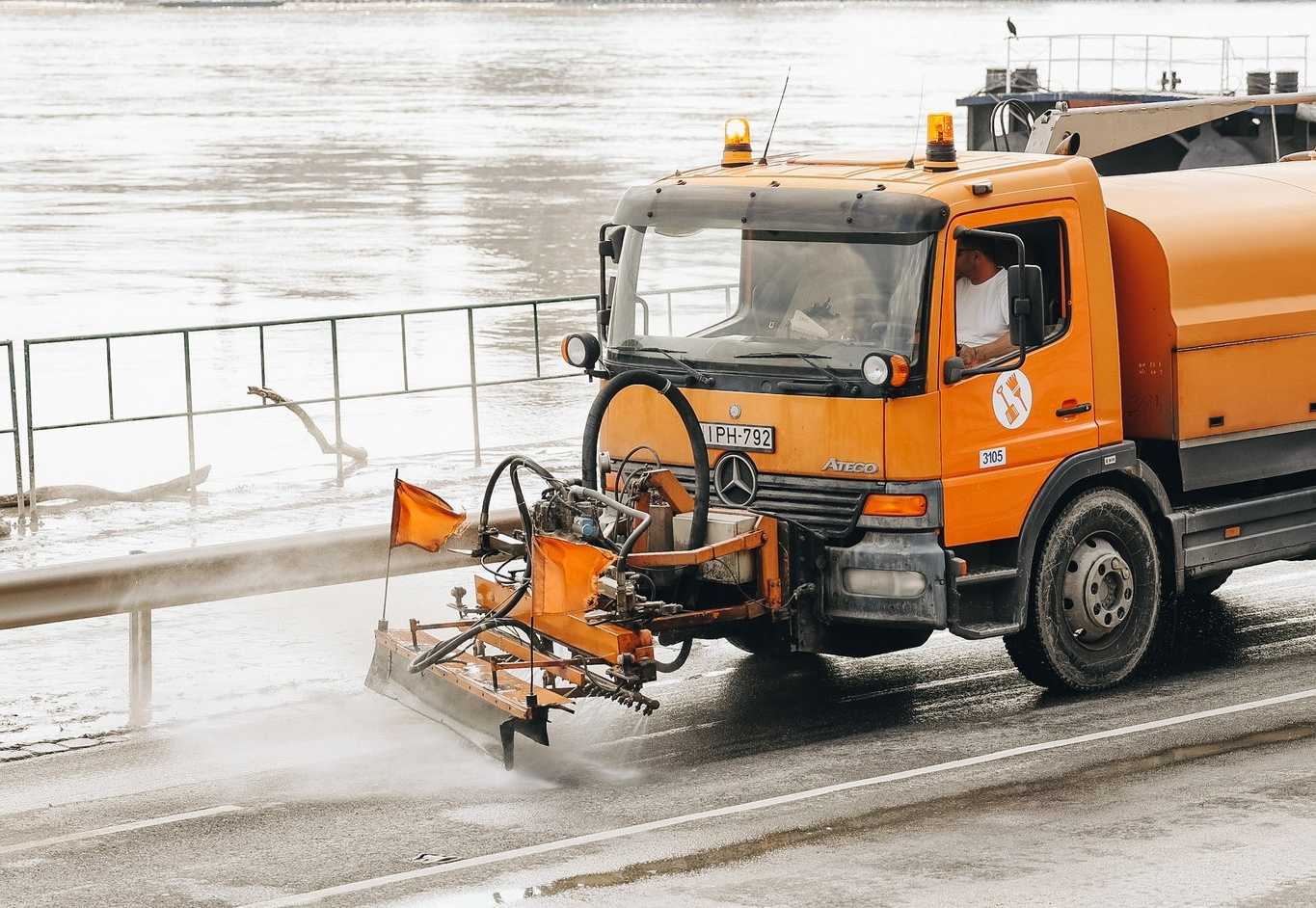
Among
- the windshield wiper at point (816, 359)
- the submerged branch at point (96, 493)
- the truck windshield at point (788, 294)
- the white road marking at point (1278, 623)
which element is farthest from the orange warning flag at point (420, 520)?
the submerged branch at point (96, 493)

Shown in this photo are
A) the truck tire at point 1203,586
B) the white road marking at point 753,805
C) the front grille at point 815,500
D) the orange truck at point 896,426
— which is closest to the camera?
the white road marking at point 753,805

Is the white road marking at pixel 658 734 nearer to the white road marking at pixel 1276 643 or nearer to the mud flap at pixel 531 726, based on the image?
the mud flap at pixel 531 726

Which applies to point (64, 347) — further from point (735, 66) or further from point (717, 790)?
point (735, 66)

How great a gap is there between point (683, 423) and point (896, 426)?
3.32 feet

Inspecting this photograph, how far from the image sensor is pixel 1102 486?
9828 mm

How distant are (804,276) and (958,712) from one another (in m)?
2.20

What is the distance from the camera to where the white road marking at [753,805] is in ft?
23.4

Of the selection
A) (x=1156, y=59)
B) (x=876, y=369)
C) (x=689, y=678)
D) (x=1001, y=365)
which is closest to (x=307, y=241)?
(x=1156, y=59)

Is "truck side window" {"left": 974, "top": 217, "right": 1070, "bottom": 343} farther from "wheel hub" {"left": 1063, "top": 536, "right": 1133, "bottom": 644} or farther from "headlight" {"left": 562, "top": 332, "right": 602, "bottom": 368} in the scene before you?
"headlight" {"left": 562, "top": 332, "right": 602, "bottom": 368}

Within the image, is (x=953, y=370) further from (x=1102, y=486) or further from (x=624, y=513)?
(x=624, y=513)

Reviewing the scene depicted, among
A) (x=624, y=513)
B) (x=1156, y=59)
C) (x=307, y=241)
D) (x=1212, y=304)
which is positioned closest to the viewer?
(x=624, y=513)

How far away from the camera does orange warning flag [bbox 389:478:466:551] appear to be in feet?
31.0

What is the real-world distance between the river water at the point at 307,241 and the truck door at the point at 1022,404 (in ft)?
11.7

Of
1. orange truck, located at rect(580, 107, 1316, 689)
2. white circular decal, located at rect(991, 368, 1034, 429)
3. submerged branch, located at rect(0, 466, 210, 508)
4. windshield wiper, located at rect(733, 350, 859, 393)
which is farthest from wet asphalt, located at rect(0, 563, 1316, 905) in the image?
submerged branch, located at rect(0, 466, 210, 508)
